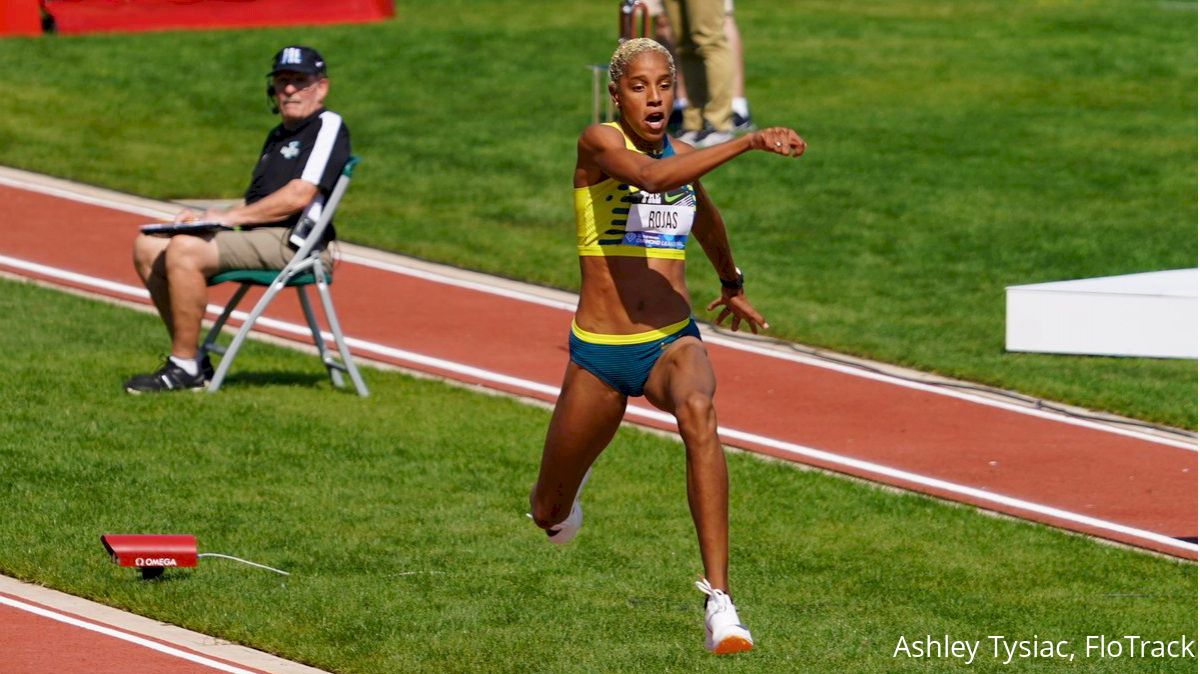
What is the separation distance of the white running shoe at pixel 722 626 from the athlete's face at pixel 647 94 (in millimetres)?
1501

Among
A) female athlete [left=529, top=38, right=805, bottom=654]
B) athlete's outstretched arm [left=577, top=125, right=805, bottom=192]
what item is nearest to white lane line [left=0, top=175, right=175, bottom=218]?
female athlete [left=529, top=38, right=805, bottom=654]

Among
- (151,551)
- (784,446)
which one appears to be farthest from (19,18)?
(151,551)

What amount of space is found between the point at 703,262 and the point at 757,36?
8.07m

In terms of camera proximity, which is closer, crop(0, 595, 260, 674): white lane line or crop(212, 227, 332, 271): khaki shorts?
crop(0, 595, 260, 674): white lane line

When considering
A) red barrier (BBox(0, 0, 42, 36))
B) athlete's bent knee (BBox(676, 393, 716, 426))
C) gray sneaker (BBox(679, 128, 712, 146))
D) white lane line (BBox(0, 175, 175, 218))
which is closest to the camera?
athlete's bent knee (BBox(676, 393, 716, 426))

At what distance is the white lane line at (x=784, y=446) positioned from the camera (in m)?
9.14

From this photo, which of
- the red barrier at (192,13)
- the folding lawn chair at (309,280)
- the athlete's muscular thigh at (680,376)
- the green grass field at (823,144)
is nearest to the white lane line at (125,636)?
the athlete's muscular thigh at (680,376)

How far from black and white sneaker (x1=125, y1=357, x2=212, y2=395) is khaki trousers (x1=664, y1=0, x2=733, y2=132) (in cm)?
630

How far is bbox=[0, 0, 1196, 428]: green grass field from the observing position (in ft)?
44.8

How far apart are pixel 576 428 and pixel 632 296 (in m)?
0.51

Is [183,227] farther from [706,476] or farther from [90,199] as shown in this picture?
[90,199]

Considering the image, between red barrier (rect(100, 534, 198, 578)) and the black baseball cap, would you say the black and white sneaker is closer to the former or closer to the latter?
the black baseball cap

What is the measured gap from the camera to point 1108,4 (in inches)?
943

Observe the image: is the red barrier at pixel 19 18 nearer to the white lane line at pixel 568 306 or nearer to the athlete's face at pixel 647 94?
the white lane line at pixel 568 306
